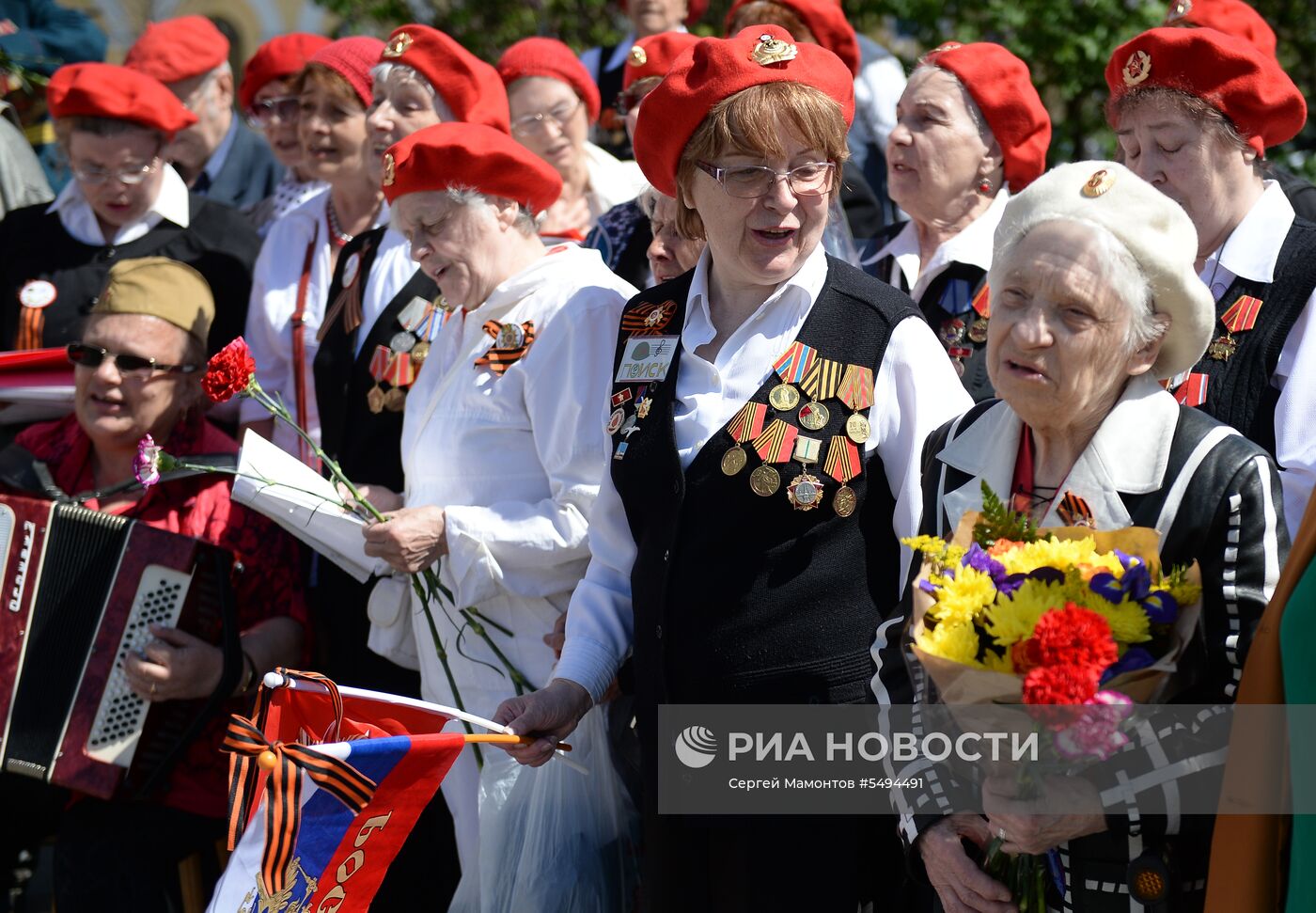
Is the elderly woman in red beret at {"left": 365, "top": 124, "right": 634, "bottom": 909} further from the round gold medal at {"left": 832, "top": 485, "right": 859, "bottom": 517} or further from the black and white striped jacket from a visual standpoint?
the black and white striped jacket

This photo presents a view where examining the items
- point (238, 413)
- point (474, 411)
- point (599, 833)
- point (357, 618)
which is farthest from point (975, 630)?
point (238, 413)

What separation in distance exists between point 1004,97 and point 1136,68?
2.26ft

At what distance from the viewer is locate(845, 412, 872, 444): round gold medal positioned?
3221mm

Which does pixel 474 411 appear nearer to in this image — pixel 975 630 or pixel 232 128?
pixel 975 630

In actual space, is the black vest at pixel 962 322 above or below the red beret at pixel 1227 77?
below

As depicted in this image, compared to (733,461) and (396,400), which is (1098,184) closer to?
(733,461)

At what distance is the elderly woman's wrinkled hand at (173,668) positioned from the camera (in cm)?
461

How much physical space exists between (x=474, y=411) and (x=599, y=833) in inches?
44.6

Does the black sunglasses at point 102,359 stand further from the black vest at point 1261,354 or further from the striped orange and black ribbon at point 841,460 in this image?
the black vest at point 1261,354

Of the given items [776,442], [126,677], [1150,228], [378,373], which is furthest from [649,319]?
[126,677]

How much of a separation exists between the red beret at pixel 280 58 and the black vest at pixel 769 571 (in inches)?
150

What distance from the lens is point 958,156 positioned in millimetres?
4574

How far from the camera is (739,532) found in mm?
3230

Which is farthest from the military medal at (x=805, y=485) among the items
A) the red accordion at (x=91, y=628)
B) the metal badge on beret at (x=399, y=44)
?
the metal badge on beret at (x=399, y=44)
